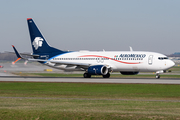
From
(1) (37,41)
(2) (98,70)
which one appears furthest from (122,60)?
(1) (37,41)

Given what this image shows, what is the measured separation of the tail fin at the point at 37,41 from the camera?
63.7 m

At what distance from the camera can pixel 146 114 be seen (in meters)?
16.6

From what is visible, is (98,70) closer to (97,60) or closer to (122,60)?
(97,60)

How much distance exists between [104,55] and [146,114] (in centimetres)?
4227

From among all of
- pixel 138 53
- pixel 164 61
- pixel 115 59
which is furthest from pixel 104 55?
pixel 164 61

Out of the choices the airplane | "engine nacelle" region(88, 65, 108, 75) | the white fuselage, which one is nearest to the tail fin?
the airplane

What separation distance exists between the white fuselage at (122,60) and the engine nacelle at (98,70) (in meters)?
1.24

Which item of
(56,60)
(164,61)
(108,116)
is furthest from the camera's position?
(56,60)

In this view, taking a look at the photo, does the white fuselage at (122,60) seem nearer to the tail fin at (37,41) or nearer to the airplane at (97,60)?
the airplane at (97,60)

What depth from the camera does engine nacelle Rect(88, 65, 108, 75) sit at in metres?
55.4

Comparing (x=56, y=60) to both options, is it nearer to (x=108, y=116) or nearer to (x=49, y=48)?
(x=49, y=48)

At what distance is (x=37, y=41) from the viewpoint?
64.3 meters

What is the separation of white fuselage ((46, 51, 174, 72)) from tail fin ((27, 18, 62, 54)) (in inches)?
104

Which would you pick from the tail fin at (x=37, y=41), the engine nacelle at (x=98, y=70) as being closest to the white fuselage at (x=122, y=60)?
the engine nacelle at (x=98, y=70)
